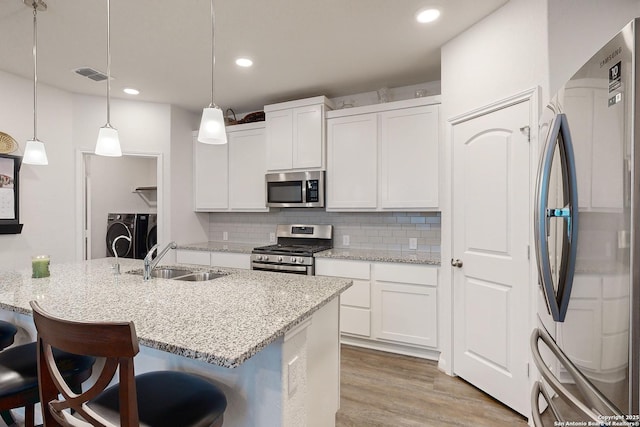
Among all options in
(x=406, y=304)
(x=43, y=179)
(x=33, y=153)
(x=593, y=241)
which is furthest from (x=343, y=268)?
(x=43, y=179)

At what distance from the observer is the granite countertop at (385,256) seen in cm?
285

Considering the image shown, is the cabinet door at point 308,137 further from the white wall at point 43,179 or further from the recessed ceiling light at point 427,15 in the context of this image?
the white wall at point 43,179

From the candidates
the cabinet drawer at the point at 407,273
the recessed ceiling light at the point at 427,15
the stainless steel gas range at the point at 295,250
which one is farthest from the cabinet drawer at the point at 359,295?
the recessed ceiling light at the point at 427,15

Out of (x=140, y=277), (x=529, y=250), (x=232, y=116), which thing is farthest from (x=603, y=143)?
(x=232, y=116)

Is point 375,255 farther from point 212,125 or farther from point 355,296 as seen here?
point 212,125

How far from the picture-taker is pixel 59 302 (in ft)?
4.83

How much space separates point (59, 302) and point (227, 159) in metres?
2.87

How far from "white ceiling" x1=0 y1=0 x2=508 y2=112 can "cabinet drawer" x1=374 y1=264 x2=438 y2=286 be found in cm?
185

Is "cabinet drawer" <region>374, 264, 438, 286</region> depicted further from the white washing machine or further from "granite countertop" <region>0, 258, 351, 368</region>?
the white washing machine

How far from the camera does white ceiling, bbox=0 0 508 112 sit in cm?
215

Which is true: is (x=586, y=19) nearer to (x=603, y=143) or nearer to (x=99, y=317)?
(x=603, y=143)

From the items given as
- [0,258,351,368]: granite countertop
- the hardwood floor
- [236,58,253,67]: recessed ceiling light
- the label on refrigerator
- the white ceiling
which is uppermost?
[236,58,253,67]: recessed ceiling light

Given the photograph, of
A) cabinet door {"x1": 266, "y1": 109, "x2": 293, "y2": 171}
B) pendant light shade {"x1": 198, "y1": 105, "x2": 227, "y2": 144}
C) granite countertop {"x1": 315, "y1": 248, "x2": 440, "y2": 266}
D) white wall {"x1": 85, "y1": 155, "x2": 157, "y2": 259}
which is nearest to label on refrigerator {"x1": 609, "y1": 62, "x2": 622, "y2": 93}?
pendant light shade {"x1": 198, "y1": 105, "x2": 227, "y2": 144}

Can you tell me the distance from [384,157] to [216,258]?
2271 millimetres
